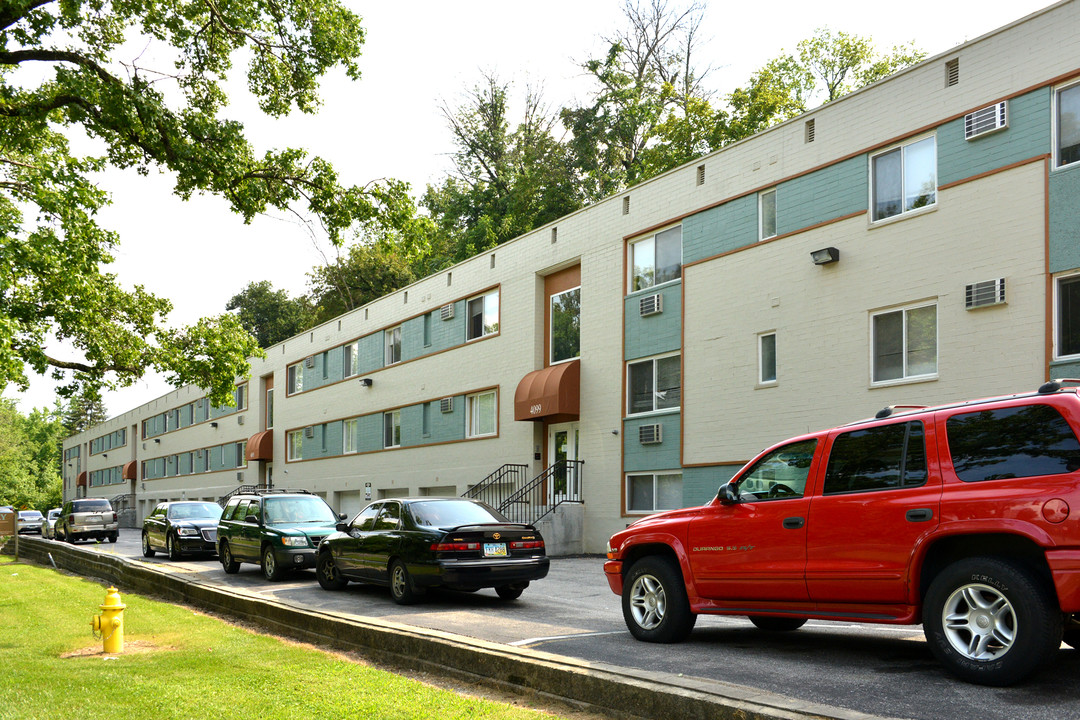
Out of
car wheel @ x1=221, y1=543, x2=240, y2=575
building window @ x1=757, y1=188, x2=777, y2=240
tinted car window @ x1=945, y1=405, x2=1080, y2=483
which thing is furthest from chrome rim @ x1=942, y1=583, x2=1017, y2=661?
car wheel @ x1=221, y1=543, x2=240, y2=575

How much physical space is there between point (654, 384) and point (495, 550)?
10.2 m

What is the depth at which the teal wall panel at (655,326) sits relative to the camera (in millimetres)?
21656

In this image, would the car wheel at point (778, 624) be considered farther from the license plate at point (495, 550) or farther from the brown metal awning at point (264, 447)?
the brown metal awning at point (264, 447)

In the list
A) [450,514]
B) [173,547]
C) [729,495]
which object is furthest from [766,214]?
[173,547]

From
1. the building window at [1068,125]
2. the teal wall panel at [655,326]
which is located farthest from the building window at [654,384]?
the building window at [1068,125]

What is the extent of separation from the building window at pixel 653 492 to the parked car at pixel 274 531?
7257 millimetres

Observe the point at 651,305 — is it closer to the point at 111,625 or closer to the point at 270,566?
the point at 270,566

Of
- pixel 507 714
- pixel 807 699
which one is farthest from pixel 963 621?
pixel 507 714

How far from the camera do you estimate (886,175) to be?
57.6 feet

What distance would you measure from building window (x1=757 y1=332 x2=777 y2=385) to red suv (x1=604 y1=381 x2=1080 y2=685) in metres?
11.2

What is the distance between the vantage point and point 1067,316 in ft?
47.5

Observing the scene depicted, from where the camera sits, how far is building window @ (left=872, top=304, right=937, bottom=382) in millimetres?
16422

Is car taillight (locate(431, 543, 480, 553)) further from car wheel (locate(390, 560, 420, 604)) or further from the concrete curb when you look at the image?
the concrete curb

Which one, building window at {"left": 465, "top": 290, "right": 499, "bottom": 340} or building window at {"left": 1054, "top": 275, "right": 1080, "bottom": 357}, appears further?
building window at {"left": 465, "top": 290, "right": 499, "bottom": 340}
